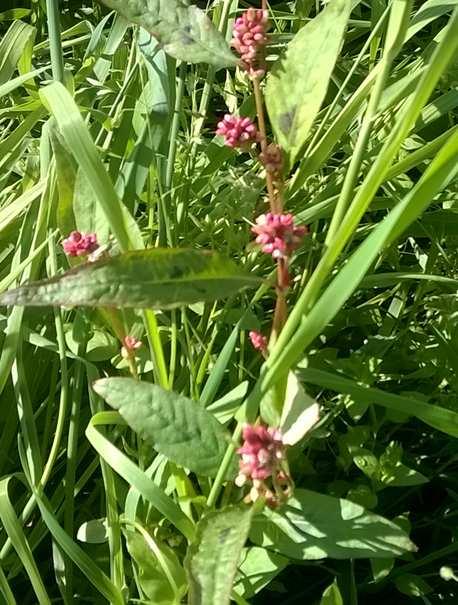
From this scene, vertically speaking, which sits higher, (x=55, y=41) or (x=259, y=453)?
(x=55, y=41)

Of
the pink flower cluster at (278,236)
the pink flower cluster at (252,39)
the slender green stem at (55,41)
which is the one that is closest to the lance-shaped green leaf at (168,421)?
the pink flower cluster at (278,236)

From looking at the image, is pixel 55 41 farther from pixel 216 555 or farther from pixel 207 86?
pixel 216 555

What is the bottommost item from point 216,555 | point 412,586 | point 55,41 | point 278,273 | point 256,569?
point 412,586

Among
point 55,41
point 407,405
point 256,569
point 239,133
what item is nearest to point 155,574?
point 256,569

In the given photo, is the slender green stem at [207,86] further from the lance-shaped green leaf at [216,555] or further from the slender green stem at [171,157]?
the lance-shaped green leaf at [216,555]

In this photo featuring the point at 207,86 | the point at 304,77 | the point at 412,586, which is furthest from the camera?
the point at 207,86

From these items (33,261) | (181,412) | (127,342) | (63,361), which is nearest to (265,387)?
(181,412)

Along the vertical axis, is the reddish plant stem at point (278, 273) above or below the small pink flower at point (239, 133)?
below
